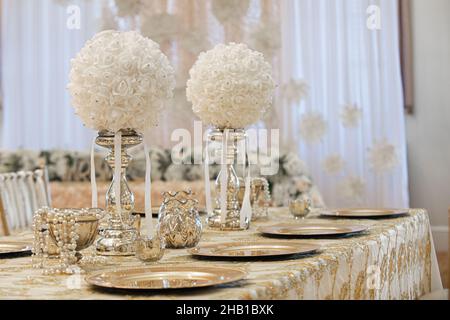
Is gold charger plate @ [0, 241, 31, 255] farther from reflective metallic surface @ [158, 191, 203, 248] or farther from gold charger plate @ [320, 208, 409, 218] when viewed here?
gold charger plate @ [320, 208, 409, 218]

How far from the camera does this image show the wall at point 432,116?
19.0 feet

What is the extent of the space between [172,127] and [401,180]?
63.3 inches

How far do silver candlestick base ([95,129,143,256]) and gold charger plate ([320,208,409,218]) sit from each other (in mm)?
902

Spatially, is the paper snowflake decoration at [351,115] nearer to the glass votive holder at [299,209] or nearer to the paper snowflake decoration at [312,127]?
the paper snowflake decoration at [312,127]

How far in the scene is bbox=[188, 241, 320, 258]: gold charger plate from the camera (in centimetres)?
178

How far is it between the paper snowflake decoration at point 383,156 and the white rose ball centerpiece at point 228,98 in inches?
129

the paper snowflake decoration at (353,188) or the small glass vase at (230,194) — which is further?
the paper snowflake decoration at (353,188)

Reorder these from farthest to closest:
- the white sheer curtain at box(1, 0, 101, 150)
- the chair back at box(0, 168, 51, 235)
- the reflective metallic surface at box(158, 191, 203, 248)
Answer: the white sheer curtain at box(1, 0, 101, 150) < the chair back at box(0, 168, 51, 235) < the reflective metallic surface at box(158, 191, 203, 248)

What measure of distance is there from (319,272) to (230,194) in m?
0.93

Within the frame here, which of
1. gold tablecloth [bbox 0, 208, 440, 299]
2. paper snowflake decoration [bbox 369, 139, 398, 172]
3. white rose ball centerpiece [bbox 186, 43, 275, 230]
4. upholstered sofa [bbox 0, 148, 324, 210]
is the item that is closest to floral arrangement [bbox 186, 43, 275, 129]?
white rose ball centerpiece [bbox 186, 43, 275, 230]

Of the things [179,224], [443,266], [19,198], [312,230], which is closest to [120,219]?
[179,224]

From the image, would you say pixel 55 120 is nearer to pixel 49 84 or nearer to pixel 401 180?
pixel 49 84

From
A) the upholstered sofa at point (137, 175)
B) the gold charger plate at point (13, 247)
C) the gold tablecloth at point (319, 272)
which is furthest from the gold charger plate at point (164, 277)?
the upholstered sofa at point (137, 175)

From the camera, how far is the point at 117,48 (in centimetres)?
190
